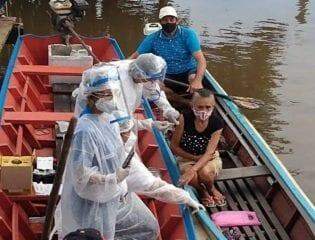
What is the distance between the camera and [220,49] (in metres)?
14.0

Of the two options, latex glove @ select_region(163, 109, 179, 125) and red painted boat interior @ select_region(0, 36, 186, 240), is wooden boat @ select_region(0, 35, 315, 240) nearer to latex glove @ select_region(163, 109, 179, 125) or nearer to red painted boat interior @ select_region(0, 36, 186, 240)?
red painted boat interior @ select_region(0, 36, 186, 240)

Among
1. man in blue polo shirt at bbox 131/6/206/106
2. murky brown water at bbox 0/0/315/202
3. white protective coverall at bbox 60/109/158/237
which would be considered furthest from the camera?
murky brown water at bbox 0/0/315/202

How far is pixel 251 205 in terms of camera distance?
5828 millimetres

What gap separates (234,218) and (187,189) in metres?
0.60

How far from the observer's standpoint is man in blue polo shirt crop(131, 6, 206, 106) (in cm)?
743

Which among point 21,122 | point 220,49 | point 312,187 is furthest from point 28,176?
point 220,49

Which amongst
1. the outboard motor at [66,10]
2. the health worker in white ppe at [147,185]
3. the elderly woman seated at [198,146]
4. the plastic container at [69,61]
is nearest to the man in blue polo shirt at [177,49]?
the plastic container at [69,61]

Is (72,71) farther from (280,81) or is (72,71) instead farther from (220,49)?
(220,49)

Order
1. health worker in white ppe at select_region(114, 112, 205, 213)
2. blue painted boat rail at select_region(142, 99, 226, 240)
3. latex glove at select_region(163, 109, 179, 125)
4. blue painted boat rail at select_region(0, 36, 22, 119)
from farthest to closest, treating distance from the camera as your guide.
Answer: blue painted boat rail at select_region(0, 36, 22, 119)
latex glove at select_region(163, 109, 179, 125)
blue painted boat rail at select_region(142, 99, 226, 240)
health worker in white ppe at select_region(114, 112, 205, 213)

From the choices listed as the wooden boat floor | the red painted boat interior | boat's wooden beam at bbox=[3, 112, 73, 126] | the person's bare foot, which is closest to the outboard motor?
the red painted boat interior

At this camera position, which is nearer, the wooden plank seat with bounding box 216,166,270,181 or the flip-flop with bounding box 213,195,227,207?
the flip-flop with bounding box 213,195,227,207

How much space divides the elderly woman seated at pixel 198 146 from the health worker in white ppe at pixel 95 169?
1290mm

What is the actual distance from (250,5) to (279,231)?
14.5m

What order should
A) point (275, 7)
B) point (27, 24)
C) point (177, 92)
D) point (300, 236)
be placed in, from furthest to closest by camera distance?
point (275, 7)
point (27, 24)
point (177, 92)
point (300, 236)
